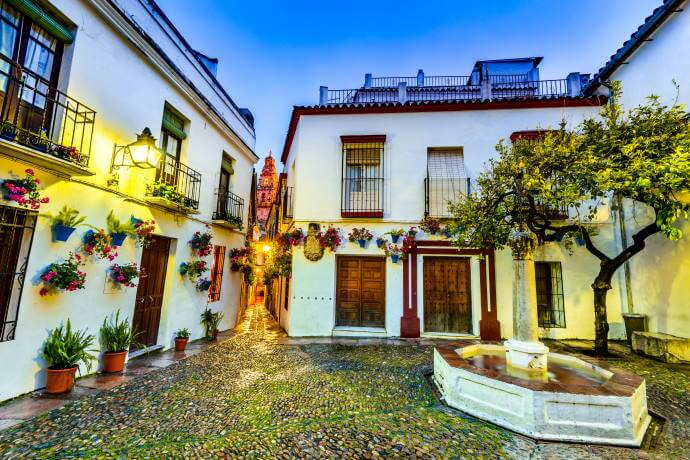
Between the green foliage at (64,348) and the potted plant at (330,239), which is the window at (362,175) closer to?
the potted plant at (330,239)

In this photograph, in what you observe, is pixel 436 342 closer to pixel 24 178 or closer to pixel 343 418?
pixel 343 418

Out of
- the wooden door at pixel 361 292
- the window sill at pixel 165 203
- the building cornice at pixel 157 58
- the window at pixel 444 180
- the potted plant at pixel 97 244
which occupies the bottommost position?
the wooden door at pixel 361 292

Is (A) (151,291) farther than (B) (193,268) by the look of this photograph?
No

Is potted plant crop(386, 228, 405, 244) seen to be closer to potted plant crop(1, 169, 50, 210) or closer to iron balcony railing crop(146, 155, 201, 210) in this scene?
iron balcony railing crop(146, 155, 201, 210)

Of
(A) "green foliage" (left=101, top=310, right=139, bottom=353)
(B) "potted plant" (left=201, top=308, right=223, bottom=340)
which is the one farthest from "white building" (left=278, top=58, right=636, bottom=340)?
(A) "green foliage" (left=101, top=310, right=139, bottom=353)

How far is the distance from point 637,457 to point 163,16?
10421mm

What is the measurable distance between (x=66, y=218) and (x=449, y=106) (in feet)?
29.4

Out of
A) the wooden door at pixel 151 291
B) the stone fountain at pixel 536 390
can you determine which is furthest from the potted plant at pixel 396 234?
the wooden door at pixel 151 291

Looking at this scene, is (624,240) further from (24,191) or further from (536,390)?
(24,191)

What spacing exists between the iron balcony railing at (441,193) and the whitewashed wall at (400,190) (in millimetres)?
208

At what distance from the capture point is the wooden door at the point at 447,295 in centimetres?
823

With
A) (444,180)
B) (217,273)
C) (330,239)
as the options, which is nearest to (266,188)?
(217,273)

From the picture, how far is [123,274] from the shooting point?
5.16m

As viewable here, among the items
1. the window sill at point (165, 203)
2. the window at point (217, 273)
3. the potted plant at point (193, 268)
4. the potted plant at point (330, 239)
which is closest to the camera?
the window sill at point (165, 203)
